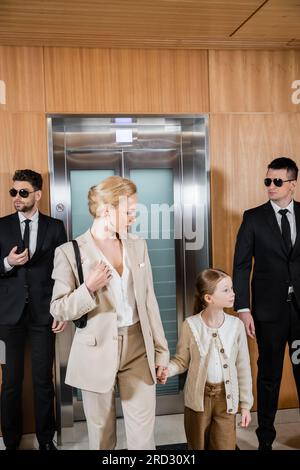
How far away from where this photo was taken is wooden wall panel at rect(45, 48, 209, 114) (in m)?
3.38

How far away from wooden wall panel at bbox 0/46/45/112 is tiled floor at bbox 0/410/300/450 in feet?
6.97

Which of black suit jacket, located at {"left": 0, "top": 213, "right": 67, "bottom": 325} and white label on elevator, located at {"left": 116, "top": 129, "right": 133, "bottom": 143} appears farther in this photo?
white label on elevator, located at {"left": 116, "top": 129, "right": 133, "bottom": 143}

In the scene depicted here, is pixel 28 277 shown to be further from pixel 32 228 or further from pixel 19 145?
pixel 19 145

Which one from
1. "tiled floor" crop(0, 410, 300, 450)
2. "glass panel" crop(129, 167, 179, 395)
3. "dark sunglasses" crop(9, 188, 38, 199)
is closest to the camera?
"dark sunglasses" crop(9, 188, 38, 199)

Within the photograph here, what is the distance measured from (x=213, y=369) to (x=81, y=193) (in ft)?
5.35

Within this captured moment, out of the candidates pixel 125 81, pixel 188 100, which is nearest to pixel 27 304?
pixel 125 81

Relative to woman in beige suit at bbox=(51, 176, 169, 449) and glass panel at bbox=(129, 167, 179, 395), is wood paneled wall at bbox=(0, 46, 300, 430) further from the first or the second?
woman in beige suit at bbox=(51, 176, 169, 449)

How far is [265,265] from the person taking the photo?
124 inches

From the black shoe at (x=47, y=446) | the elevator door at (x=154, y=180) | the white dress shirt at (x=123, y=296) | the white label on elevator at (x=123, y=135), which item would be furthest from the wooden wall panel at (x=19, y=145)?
the black shoe at (x=47, y=446)

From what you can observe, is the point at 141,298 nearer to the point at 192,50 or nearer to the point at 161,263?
the point at 161,263

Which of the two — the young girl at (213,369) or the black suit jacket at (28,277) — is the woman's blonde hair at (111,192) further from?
the black suit jacket at (28,277)

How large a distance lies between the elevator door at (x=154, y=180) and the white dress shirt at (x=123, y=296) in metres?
1.29

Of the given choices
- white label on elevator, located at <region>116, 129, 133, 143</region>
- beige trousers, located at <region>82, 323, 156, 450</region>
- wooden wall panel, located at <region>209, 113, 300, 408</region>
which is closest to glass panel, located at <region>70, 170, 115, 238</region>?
white label on elevator, located at <region>116, 129, 133, 143</region>
